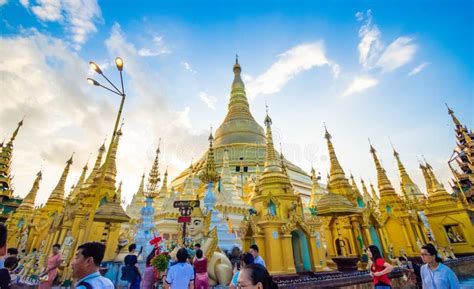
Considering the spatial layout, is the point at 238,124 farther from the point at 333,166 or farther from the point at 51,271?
the point at 51,271

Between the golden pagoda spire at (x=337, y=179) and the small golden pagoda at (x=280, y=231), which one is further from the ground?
the golden pagoda spire at (x=337, y=179)

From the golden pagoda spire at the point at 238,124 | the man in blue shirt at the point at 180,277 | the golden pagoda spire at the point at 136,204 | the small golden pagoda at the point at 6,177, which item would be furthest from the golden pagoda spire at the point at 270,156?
the small golden pagoda at the point at 6,177

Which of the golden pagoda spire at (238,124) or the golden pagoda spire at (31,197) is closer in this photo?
the golden pagoda spire at (31,197)

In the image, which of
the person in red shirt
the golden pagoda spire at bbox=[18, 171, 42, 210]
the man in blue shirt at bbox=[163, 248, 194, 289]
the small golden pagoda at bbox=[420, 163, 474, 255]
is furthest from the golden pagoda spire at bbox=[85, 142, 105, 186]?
the small golden pagoda at bbox=[420, 163, 474, 255]

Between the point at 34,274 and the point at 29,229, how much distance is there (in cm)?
1476

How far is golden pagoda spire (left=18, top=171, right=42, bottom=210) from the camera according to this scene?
25198mm

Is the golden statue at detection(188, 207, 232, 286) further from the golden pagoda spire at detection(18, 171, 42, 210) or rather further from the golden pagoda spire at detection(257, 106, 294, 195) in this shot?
the golden pagoda spire at detection(18, 171, 42, 210)

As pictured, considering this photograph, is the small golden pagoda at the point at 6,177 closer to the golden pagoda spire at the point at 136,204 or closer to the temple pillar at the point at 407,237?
the golden pagoda spire at the point at 136,204

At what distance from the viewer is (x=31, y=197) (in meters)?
26.2

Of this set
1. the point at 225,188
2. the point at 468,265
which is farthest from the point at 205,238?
the point at 468,265

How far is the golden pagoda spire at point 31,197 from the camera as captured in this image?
25.2 meters

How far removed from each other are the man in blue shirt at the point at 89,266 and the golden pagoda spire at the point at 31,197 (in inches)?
1241

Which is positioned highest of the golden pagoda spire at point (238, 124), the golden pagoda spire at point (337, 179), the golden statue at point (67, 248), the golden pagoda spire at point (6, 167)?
the golden pagoda spire at point (238, 124)

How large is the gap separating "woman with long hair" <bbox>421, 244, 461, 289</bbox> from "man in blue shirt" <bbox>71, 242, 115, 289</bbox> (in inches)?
170
